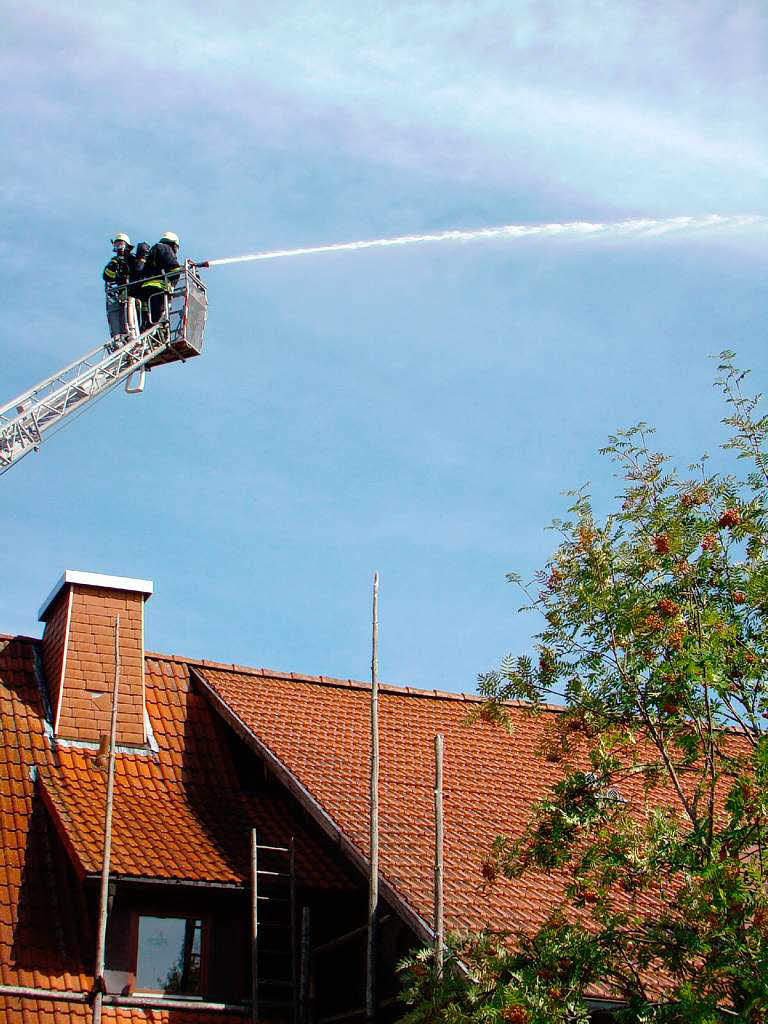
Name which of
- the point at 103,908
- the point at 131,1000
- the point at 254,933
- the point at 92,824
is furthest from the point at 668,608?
the point at 92,824

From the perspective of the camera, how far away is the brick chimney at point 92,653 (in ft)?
61.0

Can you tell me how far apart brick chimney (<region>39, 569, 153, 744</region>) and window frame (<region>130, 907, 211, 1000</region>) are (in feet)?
9.62

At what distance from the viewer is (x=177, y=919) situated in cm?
1630

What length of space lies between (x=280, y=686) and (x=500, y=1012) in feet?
35.1

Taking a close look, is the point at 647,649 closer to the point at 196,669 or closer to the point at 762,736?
the point at 762,736

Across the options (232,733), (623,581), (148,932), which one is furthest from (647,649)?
(232,733)

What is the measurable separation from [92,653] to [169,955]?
4734 millimetres

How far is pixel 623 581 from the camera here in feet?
41.5

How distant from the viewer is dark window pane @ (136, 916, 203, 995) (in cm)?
1586

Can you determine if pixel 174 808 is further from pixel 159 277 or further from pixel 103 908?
pixel 159 277

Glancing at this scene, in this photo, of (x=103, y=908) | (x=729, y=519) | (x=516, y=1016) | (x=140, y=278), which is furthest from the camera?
(x=140, y=278)

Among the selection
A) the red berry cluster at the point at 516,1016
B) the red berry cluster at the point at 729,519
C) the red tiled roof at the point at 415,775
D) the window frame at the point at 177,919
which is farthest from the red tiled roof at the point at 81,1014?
the red berry cluster at the point at 729,519

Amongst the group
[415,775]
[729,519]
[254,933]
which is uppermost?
[729,519]

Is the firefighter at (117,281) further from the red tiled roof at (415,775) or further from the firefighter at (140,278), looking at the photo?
the red tiled roof at (415,775)
